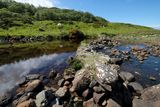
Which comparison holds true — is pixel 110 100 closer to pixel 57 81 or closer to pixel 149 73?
pixel 57 81

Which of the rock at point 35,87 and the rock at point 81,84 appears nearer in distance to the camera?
the rock at point 81,84

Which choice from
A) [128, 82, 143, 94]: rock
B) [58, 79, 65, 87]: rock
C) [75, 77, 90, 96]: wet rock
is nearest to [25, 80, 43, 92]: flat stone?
[58, 79, 65, 87]: rock

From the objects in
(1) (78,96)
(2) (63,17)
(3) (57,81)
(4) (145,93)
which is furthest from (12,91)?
(2) (63,17)

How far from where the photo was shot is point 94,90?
856 inches

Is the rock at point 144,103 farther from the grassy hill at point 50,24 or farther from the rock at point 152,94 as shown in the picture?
the grassy hill at point 50,24

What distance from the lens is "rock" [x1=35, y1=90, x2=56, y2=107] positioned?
20.4 meters

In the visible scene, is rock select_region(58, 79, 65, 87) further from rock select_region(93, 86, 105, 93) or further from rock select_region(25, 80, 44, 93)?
rock select_region(93, 86, 105, 93)

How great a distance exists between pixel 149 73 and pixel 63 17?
A: 142 metres

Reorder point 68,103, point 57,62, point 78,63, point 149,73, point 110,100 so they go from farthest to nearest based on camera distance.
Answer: point 57,62, point 149,73, point 78,63, point 68,103, point 110,100

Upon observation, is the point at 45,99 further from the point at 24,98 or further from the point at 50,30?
the point at 50,30

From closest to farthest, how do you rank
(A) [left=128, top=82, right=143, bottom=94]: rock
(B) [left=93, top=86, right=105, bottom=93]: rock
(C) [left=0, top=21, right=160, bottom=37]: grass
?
(B) [left=93, top=86, right=105, bottom=93]: rock → (A) [left=128, top=82, right=143, bottom=94]: rock → (C) [left=0, top=21, right=160, bottom=37]: grass

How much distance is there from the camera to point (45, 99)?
20672 millimetres

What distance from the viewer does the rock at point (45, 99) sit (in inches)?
802

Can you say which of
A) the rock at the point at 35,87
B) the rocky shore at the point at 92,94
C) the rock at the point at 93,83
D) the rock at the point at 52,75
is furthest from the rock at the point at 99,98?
the rock at the point at 52,75
